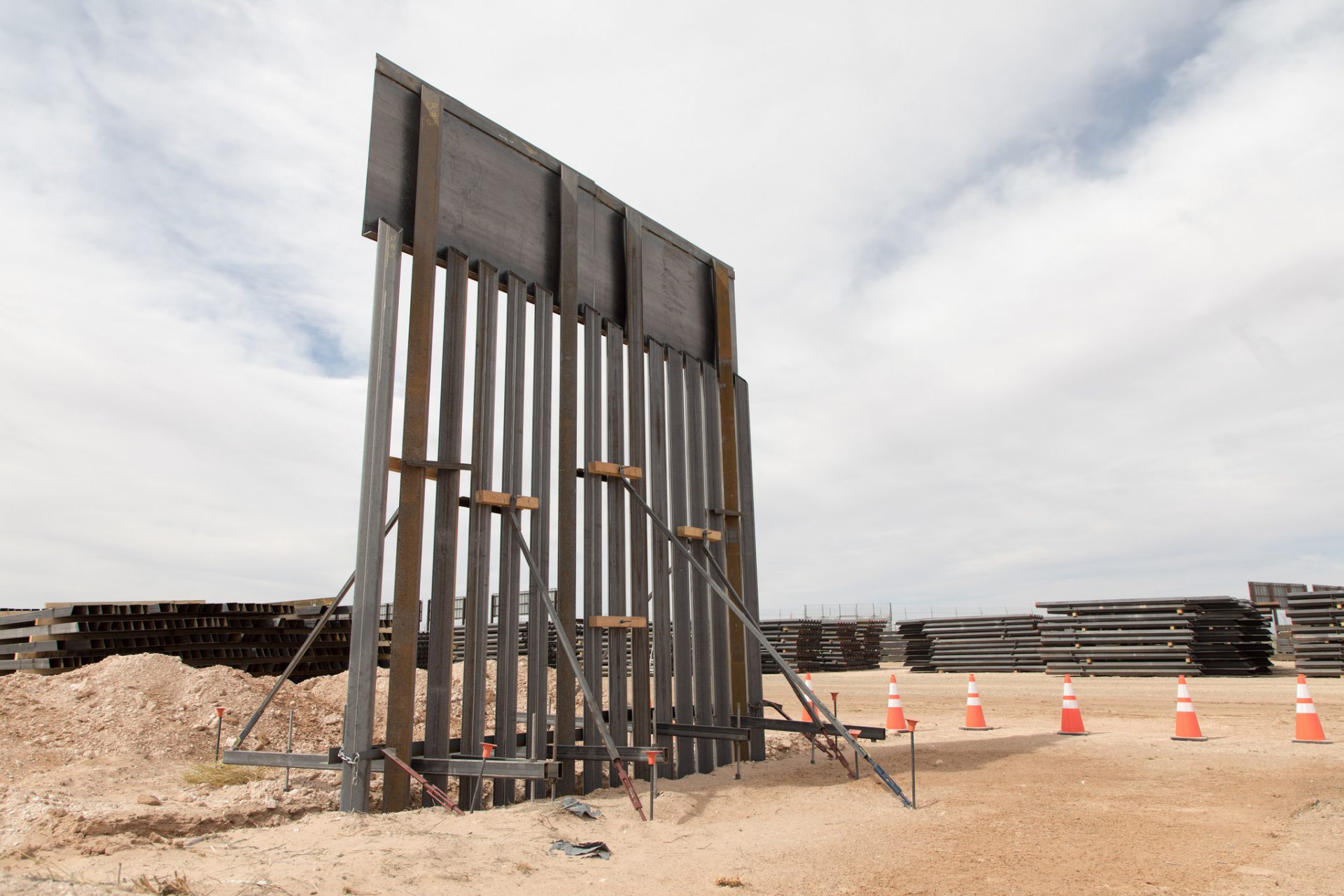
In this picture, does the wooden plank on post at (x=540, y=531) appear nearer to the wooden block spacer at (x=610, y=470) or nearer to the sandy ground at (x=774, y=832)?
the wooden block spacer at (x=610, y=470)

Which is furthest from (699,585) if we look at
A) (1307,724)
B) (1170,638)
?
(1170,638)

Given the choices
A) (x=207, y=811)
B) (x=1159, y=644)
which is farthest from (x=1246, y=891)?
(x=1159, y=644)

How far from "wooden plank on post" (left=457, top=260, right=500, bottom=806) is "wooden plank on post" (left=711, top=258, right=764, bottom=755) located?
379 cm

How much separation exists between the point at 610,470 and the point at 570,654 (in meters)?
2.25

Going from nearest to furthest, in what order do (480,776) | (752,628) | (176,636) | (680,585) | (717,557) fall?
(480,776), (752,628), (680,585), (717,557), (176,636)

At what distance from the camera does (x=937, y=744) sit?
1116 centimetres

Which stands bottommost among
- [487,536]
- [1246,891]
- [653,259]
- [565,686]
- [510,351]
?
[1246,891]

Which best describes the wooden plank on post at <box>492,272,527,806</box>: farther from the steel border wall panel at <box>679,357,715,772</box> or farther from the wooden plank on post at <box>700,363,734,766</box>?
the wooden plank on post at <box>700,363,734,766</box>

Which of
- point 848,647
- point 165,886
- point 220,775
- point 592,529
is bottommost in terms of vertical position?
point 220,775

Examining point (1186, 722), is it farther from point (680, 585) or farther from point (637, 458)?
point (637, 458)

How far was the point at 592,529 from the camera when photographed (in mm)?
9047

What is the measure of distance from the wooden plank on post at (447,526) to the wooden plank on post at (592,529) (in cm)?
143

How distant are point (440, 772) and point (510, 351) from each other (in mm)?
3766

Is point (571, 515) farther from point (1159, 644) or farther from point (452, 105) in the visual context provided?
point (1159, 644)
